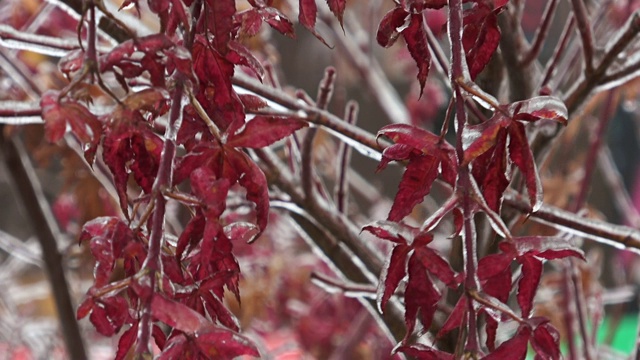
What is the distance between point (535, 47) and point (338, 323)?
2.88 ft

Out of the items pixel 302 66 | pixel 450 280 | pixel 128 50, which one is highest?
pixel 302 66

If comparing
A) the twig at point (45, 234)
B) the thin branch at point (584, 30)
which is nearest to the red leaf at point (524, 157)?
the thin branch at point (584, 30)

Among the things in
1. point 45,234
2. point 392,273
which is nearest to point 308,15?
point 392,273

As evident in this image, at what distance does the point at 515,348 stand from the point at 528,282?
5 cm

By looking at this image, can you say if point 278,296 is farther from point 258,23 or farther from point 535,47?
point 258,23

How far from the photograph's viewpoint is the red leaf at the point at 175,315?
28 centimetres

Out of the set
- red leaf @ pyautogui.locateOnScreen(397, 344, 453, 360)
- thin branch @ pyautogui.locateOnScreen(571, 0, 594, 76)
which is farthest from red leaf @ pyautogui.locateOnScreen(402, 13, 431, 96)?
thin branch @ pyautogui.locateOnScreen(571, 0, 594, 76)

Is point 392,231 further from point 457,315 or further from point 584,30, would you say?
point 584,30

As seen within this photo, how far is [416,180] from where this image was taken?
32cm

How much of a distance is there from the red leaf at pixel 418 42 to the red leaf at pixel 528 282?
90 mm

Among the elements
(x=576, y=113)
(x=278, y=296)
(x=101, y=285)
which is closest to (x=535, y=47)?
(x=576, y=113)

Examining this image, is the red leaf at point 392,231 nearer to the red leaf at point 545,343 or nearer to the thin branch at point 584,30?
the red leaf at point 545,343

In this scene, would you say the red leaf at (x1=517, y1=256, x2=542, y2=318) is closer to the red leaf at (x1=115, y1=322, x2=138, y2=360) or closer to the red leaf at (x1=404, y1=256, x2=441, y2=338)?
the red leaf at (x1=404, y1=256, x2=441, y2=338)

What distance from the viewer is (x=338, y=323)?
1.42m
